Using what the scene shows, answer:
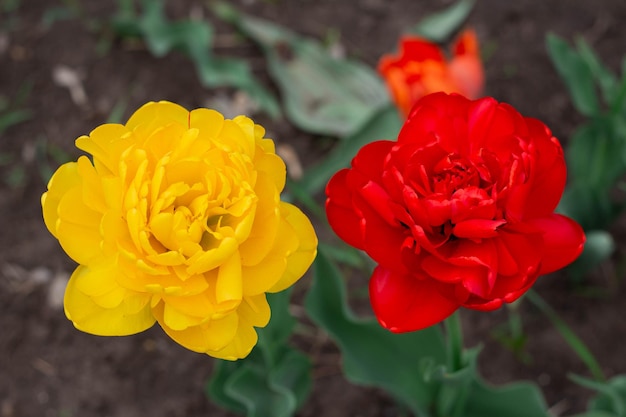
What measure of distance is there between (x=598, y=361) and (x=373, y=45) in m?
0.86

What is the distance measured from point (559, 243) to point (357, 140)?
692 mm

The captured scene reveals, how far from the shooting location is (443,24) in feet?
6.08

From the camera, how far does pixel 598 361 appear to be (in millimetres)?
1458

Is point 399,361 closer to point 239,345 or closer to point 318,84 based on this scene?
point 239,345

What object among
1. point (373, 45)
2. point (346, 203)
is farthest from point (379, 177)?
point (373, 45)

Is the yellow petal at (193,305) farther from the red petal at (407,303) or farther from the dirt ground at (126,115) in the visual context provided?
the dirt ground at (126,115)

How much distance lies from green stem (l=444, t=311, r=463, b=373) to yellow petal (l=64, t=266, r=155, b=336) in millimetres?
393

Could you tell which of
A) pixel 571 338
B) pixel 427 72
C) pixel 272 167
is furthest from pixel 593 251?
pixel 272 167

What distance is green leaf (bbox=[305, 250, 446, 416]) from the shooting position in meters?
1.14

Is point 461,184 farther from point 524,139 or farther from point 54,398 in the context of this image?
point 54,398

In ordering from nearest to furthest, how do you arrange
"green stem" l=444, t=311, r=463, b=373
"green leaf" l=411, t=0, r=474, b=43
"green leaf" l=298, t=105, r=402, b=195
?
"green stem" l=444, t=311, r=463, b=373 < "green leaf" l=298, t=105, r=402, b=195 < "green leaf" l=411, t=0, r=474, b=43

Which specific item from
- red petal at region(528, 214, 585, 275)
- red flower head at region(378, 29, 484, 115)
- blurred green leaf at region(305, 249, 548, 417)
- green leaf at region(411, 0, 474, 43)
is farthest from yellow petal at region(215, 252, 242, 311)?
green leaf at region(411, 0, 474, 43)

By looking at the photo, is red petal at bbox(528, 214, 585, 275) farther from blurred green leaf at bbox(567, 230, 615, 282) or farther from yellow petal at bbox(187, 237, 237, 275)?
blurred green leaf at bbox(567, 230, 615, 282)

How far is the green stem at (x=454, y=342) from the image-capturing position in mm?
973
